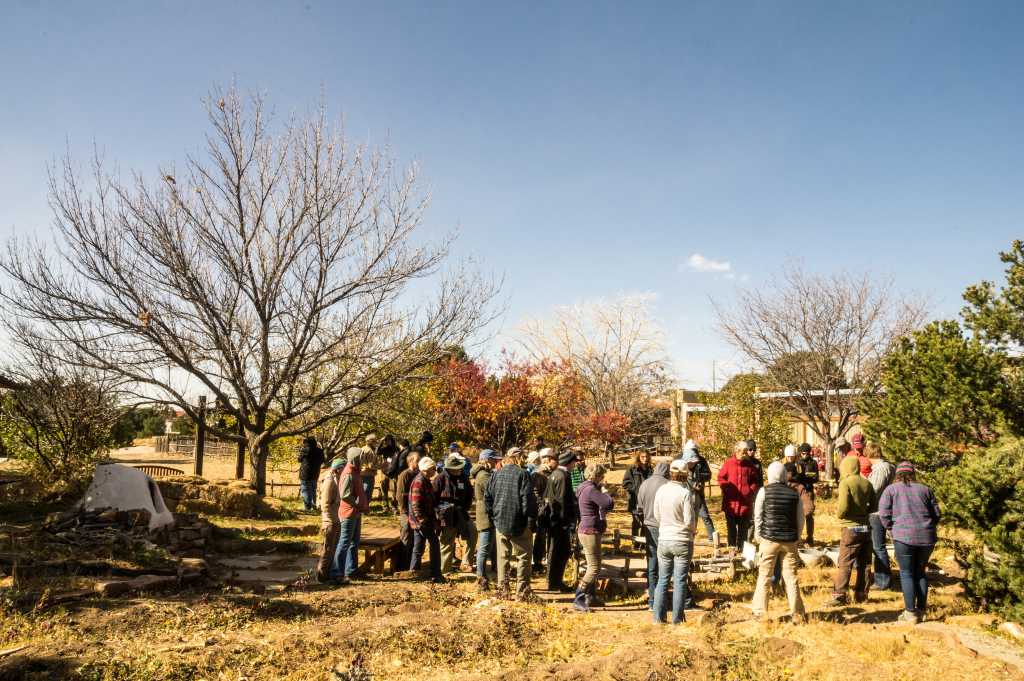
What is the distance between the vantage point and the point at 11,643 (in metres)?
6.03

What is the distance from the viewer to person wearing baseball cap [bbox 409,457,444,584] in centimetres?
838

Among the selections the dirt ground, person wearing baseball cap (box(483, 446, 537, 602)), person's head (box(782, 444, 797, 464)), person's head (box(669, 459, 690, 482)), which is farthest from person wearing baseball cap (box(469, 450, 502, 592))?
person's head (box(782, 444, 797, 464))

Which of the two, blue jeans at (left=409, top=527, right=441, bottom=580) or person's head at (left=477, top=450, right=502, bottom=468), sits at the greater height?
person's head at (left=477, top=450, right=502, bottom=468)

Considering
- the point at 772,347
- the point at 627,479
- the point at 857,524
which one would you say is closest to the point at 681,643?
the point at 857,524

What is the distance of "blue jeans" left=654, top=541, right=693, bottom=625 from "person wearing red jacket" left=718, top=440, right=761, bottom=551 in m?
3.09

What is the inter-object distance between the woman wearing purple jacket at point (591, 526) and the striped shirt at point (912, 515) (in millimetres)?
2846

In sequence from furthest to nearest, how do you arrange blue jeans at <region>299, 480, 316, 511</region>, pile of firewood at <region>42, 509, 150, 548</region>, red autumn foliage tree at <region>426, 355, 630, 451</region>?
red autumn foliage tree at <region>426, 355, 630, 451</region>, blue jeans at <region>299, 480, 316, 511</region>, pile of firewood at <region>42, 509, 150, 548</region>

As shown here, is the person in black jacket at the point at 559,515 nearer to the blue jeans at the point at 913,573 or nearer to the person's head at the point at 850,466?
the blue jeans at the point at 913,573

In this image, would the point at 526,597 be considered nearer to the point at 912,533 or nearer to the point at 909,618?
the point at 909,618

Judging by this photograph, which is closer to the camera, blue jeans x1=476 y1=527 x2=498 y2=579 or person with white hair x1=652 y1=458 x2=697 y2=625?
person with white hair x1=652 y1=458 x2=697 y2=625

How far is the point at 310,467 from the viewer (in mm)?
14750

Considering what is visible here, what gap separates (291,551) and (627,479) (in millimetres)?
5365

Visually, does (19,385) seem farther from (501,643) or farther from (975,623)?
(975,623)

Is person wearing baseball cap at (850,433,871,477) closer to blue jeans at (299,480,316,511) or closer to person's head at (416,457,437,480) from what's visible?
person's head at (416,457,437,480)
